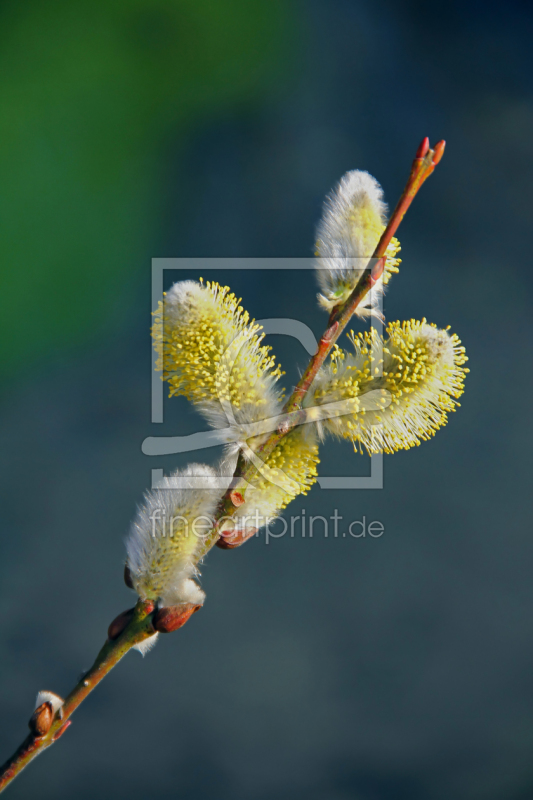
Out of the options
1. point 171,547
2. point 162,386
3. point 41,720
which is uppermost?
point 162,386

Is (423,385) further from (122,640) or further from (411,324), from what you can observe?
(122,640)

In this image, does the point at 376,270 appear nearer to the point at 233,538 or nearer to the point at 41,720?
the point at 233,538

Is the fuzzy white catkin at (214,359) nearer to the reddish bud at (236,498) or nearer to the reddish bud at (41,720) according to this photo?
the reddish bud at (236,498)

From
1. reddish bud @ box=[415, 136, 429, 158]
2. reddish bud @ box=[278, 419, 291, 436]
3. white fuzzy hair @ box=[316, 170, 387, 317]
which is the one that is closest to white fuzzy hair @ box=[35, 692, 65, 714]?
reddish bud @ box=[278, 419, 291, 436]

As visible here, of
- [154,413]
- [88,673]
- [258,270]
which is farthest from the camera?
[258,270]

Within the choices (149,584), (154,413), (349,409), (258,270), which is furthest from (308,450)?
(258,270)

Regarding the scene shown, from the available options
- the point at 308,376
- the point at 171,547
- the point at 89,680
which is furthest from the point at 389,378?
the point at 89,680
